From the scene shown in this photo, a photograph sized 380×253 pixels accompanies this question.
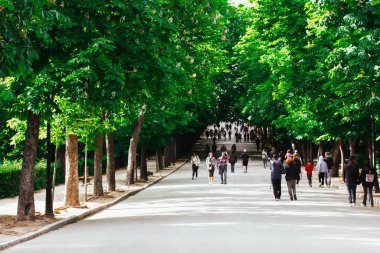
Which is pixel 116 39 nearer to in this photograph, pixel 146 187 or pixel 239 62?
pixel 146 187

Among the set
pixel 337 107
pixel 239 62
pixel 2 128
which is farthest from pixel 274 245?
pixel 239 62

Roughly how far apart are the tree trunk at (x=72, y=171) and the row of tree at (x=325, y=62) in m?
8.58

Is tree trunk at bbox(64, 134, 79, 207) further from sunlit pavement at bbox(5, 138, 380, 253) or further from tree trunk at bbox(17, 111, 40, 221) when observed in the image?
tree trunk at bbox(17, 111, 40, 221)

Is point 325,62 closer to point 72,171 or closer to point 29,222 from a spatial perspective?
point 72,171

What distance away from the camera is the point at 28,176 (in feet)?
61.1

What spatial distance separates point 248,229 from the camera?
52.1 ft

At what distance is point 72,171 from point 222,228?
27.8ft

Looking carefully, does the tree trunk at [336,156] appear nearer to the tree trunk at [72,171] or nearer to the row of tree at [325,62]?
the row of tree at [325,62]

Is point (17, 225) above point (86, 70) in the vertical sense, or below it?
below

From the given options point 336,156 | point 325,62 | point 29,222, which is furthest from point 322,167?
point 29,222

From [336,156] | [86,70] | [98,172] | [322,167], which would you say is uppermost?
[86,70]

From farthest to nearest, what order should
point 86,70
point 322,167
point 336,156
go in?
point 336,156
point 322,167
point 86,70

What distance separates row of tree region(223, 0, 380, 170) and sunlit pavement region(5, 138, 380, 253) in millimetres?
3889

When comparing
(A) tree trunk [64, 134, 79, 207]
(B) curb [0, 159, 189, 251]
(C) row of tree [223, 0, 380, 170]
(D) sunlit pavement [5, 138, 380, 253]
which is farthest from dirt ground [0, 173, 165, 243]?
(C) row of tree [223, 0, 380, 170]
